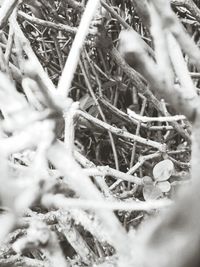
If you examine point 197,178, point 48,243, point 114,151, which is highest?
point 197,178

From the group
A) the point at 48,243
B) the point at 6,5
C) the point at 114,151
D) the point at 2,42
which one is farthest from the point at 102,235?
the point at 2,42

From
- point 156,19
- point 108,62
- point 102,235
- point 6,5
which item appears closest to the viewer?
point 156,19

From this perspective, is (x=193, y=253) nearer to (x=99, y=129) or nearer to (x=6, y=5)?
(x=6, y=5)

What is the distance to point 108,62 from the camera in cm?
112

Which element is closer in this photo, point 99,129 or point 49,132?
point 49,132

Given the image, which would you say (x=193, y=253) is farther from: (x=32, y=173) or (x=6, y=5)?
(x=6, y=5)

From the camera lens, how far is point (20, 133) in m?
0.36

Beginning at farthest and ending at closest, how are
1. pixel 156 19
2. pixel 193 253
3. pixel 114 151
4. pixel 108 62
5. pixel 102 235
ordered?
pixel 108 62
pixel 114 151
pixel 102 235
pixel 156 19
pixel 193 253

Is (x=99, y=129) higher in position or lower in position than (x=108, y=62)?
lower

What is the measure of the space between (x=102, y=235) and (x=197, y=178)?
0.22 metres

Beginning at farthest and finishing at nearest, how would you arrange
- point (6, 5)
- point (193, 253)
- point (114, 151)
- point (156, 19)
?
point (114, 151) < point (6, 5) < point (156, 19) < point (193, 253)

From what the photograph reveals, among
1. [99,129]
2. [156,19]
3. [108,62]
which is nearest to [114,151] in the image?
[99,129]

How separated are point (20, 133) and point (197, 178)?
16cm

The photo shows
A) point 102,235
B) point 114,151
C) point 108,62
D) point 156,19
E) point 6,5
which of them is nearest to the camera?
point 156,19
